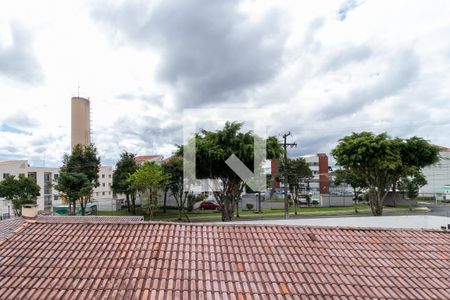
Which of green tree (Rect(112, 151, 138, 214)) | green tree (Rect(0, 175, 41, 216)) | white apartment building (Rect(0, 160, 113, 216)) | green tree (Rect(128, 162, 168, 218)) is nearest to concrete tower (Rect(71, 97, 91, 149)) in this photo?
white apartment building (Rect(0, 160, 113, 216))

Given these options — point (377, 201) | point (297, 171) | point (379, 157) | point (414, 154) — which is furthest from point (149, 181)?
point (297, 171)

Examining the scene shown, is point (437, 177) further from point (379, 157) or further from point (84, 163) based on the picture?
point (84, 163)

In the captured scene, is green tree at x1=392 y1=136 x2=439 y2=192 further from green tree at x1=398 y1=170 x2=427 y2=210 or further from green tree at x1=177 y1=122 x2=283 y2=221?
green tree at x1=398 y1=170 x2=427 y2=210

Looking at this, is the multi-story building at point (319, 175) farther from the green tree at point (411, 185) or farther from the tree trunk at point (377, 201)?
the tree trunk at point (377, 201)

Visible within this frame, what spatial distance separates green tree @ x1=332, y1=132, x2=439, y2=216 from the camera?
18203mm

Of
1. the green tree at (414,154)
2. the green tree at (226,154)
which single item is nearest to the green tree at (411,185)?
the green tree at (414,154)

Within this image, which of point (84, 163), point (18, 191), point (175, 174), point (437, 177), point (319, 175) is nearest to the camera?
point (18, 191)

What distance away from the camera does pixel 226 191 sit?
19.2 metres

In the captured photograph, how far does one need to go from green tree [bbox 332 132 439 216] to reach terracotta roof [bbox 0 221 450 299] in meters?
14.0

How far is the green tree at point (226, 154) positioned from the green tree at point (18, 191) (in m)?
16.8

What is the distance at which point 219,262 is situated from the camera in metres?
4.35

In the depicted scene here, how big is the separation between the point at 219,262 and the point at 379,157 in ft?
57.2

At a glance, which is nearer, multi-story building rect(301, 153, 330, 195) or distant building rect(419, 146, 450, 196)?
distant building rect(419, 146, 450, 196)

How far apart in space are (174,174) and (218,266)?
24365 mm
